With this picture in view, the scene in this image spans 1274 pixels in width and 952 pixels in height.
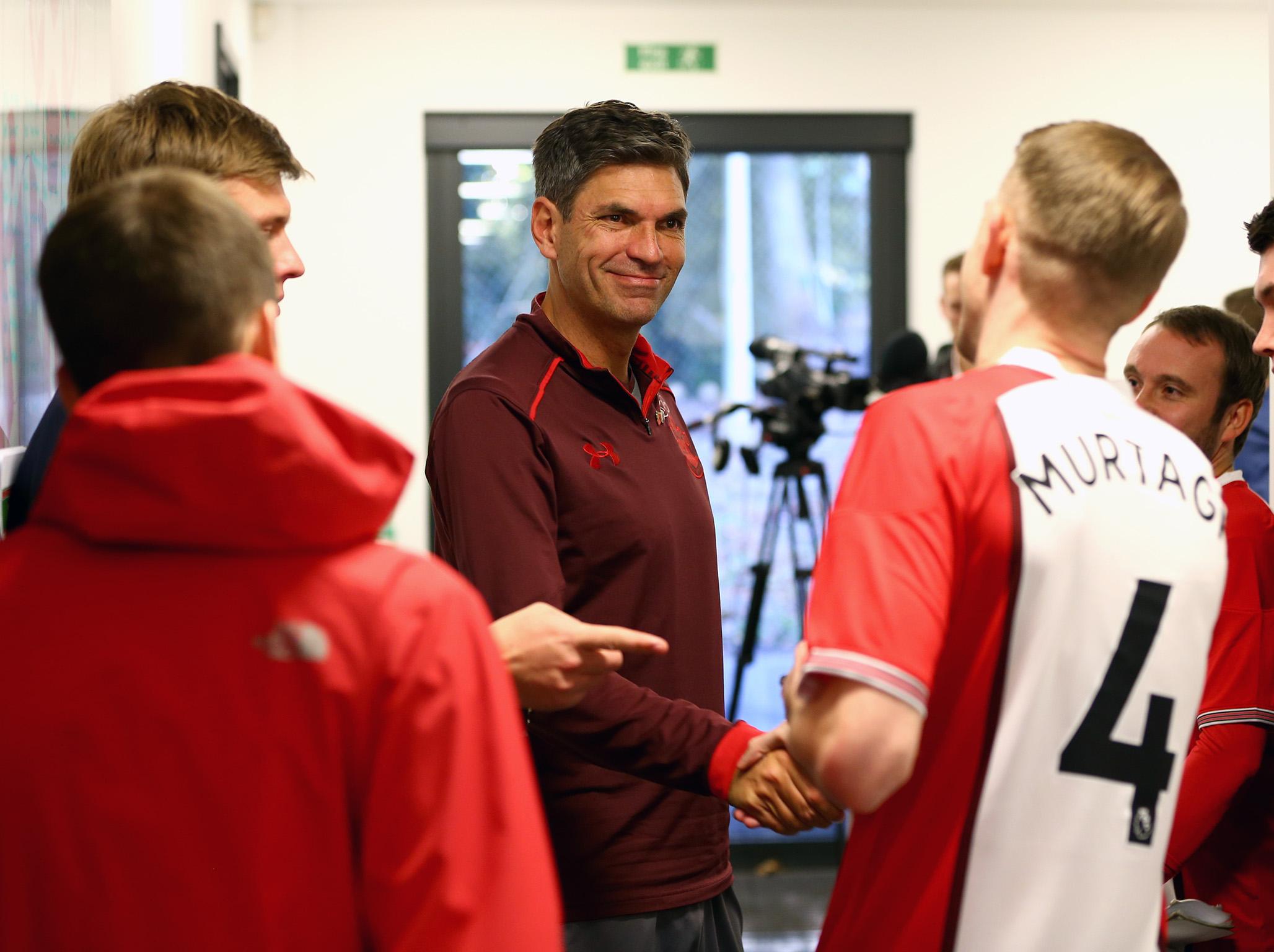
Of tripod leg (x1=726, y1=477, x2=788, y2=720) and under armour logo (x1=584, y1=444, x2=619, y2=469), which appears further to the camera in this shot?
tripod leg (x1=726, y1=477, x2=788, y2=720)

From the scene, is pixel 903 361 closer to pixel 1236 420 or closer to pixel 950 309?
pixel 950 309

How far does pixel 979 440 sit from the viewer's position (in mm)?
1025

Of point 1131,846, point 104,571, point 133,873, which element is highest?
point 104,571

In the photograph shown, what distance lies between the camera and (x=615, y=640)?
123cm

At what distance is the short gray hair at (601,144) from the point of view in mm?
1742

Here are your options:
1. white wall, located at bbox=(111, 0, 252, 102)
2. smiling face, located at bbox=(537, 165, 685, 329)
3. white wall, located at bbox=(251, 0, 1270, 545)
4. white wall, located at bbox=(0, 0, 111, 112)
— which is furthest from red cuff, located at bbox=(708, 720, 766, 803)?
white wall, located at bbox=(251, 0, 1270, 545)

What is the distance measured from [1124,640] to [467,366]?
3.12ft

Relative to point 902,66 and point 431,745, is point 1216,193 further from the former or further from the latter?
point 431,745

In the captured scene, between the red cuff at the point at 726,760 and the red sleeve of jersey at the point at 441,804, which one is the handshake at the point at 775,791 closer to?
the red cuff at the point at 726,760

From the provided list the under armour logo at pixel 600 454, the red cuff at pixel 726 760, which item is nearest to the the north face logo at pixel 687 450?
the under armour logo at pixel 600 454

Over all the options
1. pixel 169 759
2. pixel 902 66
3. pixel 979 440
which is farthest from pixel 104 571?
pixel 902 66

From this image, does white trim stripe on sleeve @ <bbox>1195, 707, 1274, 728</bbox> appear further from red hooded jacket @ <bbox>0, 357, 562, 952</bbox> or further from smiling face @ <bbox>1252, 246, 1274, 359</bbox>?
red hooded jacket @ <bbox>0, 357, 562, 952</bbox>

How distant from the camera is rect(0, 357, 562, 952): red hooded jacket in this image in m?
0.77

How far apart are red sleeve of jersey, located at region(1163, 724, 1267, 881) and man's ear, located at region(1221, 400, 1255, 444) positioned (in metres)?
0.52
